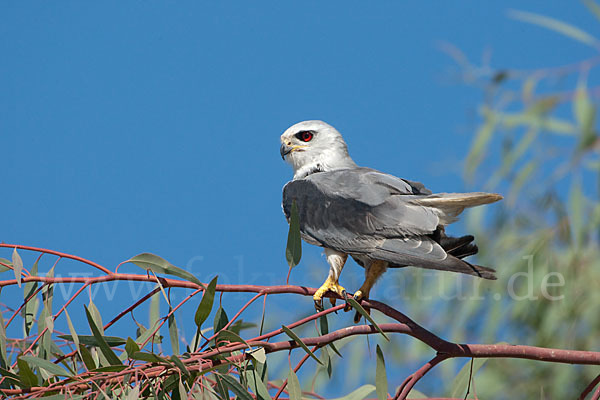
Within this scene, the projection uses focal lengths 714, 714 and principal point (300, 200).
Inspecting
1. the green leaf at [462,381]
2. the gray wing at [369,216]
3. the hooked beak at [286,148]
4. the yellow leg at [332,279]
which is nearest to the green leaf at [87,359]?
the yellow leg at [332,279]

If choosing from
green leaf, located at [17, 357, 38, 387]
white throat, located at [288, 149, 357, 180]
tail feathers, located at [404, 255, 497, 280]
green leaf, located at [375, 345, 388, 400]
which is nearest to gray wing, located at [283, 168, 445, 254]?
tail feathers, located at [404, 255, 497, 280]

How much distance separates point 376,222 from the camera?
2.37 metres

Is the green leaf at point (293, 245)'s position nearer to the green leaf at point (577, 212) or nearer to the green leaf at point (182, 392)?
the green leaf at point (182, 392)

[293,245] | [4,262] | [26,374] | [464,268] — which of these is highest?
[4,262]

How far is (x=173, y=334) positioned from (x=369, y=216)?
0.80 metres

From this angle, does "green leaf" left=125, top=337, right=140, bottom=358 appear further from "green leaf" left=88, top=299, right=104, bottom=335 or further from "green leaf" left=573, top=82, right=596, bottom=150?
"green leaf" left=573, top=82, right=596, bottom=150

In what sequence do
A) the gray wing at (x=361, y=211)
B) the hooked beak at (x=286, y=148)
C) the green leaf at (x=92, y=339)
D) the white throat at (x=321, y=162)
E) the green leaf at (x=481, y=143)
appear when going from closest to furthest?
the green leaf at (x=92, y=339)
the gray wing at (x=361, y=211)
the white throat at (x=321, y=162)
the hooked beak at (x=286, y=148)
the green leaf at (x=481, y=143)

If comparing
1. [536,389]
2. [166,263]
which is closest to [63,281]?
[166,263]

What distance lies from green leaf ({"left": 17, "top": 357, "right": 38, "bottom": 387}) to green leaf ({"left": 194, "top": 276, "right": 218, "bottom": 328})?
43 cm

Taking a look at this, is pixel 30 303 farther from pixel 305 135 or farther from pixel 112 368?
pixel 305 135

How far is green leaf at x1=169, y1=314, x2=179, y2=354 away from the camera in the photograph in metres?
1.93

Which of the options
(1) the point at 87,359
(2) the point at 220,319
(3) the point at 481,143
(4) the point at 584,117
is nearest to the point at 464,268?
(2) the point at 220,319

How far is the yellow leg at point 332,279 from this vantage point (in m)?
2.36

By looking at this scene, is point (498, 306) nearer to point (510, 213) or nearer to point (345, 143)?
point (510, 213)
